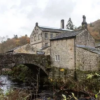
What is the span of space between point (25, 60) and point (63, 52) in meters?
5.30

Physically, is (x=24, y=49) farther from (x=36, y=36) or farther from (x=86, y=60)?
(x=86, y=60)

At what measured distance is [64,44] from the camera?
70.5 ft

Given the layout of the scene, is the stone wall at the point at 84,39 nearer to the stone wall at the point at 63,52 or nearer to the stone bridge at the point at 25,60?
the stone wall at the point at 63,52

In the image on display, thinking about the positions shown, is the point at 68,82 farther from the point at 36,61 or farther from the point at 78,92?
the point at 36,61

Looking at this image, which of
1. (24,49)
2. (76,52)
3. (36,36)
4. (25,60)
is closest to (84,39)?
(76,52)

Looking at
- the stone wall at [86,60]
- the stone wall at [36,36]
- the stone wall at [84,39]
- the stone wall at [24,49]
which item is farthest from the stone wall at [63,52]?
A: the stone wall at [36,36]

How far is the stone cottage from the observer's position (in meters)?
18.1

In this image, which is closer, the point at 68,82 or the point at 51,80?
the point at 68,82

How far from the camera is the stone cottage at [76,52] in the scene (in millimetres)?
18141

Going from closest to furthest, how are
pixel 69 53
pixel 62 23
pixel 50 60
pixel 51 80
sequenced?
1. pixel 69 53
2. pixel 51 80
3. pixel 50 60
4. pixel 62 23

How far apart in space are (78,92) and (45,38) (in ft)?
86.9

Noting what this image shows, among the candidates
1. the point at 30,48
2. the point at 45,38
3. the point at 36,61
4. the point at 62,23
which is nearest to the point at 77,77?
the point at 36,61

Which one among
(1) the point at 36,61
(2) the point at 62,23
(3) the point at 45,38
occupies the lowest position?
(1) the point at 36,61

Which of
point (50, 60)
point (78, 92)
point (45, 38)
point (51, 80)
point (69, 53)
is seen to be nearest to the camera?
point (78, 92)
